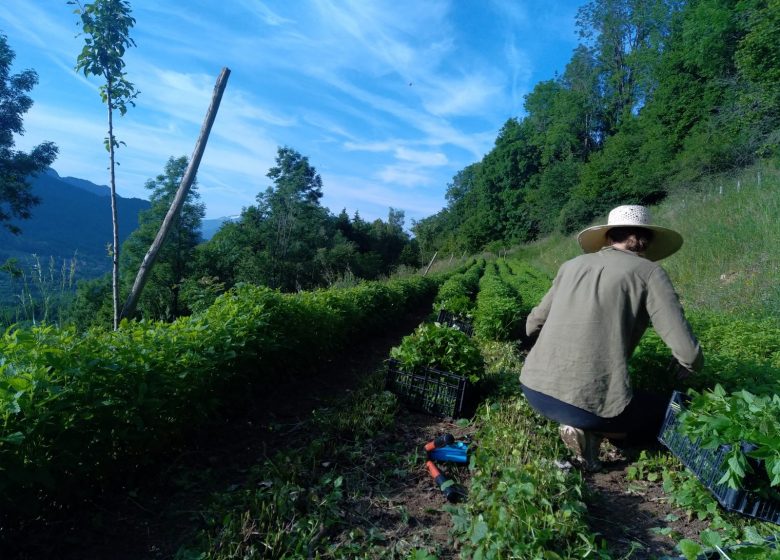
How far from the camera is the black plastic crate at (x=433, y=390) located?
159 inches

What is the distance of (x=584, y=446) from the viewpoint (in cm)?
300

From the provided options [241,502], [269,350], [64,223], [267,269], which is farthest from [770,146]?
[64,223]

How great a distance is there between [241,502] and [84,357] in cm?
130

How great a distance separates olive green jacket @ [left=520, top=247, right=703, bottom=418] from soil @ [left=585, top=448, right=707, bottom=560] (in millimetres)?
537

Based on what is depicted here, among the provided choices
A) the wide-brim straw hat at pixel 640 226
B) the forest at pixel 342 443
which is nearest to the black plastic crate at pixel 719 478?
the forest at pixel 342 443

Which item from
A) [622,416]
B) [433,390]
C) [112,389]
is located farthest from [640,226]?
[112,389]

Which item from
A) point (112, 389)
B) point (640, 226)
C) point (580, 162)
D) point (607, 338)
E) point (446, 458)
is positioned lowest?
point (446, 458)

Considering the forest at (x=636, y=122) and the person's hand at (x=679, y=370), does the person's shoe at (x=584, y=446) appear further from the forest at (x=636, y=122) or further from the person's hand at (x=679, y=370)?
the forest at (x=636, y=122)

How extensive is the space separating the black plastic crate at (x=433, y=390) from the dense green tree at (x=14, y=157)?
57.7ft

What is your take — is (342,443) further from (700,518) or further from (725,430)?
(725,430)

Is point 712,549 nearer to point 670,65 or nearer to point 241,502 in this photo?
point 241,502

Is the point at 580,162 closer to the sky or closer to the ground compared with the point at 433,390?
closer to the sky

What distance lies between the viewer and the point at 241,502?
269 cm

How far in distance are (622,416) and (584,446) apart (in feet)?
1.23
